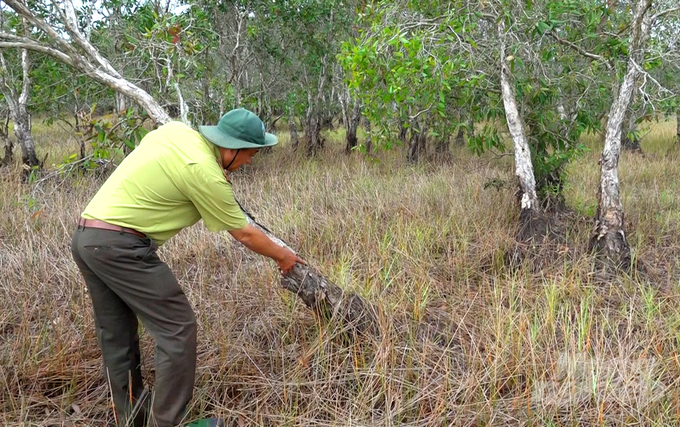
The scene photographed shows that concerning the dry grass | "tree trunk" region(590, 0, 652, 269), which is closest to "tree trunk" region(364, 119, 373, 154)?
the dry grass

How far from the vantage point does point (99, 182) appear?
738 cm

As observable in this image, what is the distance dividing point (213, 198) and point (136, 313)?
719 mm

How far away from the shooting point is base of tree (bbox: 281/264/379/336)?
3.21 m

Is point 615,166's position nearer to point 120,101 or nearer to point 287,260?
point 287,260

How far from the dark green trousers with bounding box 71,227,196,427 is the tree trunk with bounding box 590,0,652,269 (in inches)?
146

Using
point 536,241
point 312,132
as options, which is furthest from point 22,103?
point 536,241

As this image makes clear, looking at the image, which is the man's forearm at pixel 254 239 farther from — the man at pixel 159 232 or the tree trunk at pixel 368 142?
the tree trunk at pixel 368 142

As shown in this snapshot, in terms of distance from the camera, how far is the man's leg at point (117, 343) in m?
2.62

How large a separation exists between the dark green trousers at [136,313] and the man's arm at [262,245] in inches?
15.8

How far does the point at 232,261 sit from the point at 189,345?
89.1 inches

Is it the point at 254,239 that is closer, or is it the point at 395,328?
the point at 254,239

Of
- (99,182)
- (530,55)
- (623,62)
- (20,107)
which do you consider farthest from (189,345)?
(20,107)

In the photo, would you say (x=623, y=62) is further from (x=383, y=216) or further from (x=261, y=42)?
(x=261, y=42)

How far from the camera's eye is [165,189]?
8.07 feet
